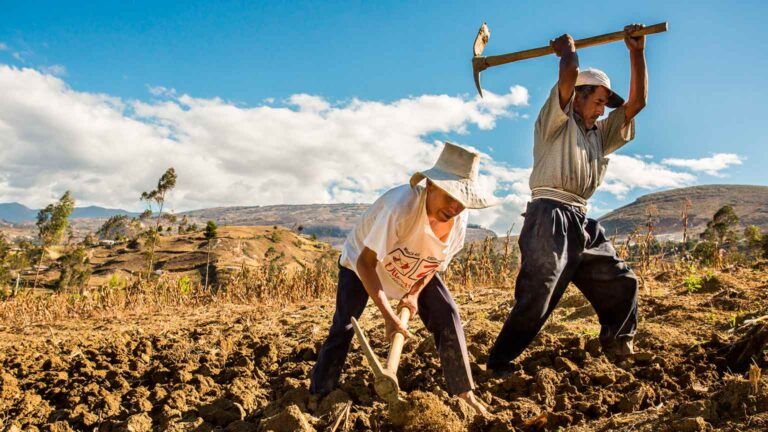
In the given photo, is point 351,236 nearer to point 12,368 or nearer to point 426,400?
point 426,400

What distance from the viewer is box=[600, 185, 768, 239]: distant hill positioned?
146 m

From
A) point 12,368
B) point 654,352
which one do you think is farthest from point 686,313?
point 12,368

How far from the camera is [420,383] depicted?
3.40m

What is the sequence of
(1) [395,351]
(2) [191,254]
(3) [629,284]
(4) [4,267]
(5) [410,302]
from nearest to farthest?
(1) [395,351]
(5) [410,302]
(3) [629,284]
(4) [4,267]
(2) [191,254]

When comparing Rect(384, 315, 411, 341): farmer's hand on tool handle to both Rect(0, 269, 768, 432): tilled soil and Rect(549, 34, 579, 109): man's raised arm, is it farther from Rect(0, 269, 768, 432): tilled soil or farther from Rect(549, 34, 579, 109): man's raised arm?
Rect(549, 34, 579, 109): man's raised arm

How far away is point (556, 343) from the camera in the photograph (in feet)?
12.4

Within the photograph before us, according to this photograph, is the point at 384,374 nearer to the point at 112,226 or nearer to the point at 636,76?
the point at 636,76

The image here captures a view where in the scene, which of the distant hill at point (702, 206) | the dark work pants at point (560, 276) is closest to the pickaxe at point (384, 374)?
the dark work pants at point (560, 276)

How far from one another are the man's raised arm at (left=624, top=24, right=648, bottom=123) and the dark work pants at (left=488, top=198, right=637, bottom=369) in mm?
761

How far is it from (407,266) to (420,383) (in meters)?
0.87

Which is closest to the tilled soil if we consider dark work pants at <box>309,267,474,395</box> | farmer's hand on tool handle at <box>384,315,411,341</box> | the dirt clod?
the dirt clod

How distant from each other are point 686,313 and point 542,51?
2332 millimetres

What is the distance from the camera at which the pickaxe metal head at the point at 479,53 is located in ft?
12.3

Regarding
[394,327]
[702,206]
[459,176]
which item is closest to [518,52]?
[459,176]
